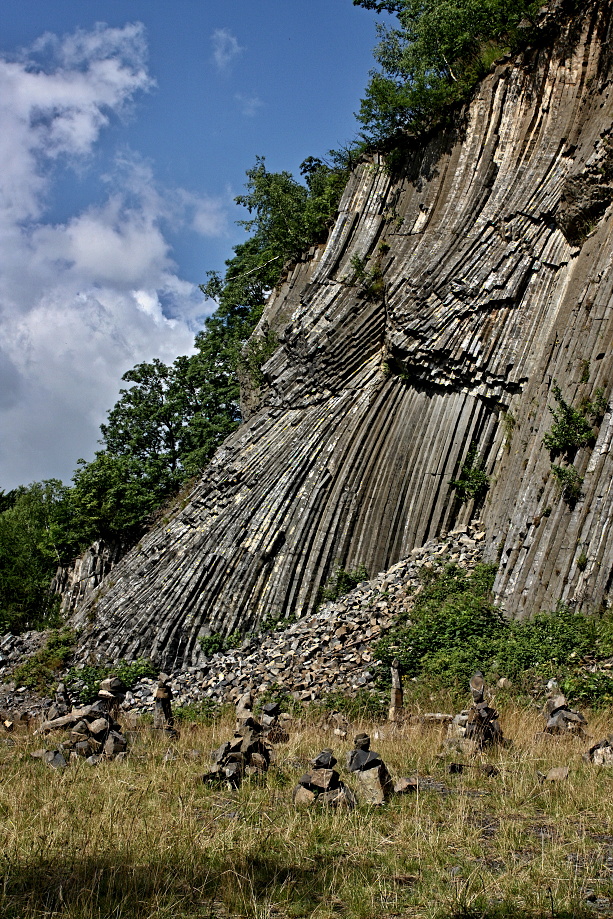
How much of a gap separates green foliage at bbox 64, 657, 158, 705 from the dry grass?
7.94m

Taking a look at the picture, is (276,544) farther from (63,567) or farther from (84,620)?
(63,567)

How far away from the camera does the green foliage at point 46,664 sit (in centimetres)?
1547

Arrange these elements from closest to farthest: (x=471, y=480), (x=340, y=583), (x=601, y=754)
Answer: (x=601, y=754), (x=471, y=480), (x=340, y=583)

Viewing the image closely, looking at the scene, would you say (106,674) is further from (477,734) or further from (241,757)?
(477,734)

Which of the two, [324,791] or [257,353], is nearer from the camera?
[324,791]

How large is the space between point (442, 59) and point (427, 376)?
28.2ft

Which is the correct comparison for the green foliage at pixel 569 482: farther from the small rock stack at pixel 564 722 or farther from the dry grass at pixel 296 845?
the dry grass at pixel 296 845

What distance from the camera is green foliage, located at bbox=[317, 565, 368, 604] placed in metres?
14.9

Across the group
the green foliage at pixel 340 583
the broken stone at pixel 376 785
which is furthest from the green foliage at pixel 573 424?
the broken stone at pixel 376 785

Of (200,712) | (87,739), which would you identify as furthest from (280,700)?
(87,739)

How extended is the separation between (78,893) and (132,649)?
38.3ft

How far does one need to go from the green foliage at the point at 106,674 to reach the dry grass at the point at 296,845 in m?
7.94

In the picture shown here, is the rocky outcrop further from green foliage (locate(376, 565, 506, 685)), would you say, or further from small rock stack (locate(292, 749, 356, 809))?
small rock stack (locate(292, 749, 356, 809))

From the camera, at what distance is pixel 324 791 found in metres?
5.49
